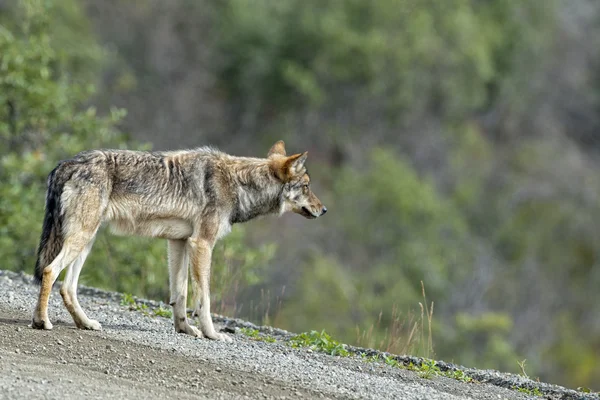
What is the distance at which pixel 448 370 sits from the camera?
11320 mm

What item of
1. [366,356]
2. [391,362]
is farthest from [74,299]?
[391,362]

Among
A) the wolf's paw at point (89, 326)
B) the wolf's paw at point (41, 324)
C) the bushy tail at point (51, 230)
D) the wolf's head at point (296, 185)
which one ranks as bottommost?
the wolf's paw at point (41, 324)

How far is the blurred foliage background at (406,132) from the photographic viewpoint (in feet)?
145

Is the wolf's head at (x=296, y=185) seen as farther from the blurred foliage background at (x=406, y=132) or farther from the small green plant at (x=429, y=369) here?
the blurred foliage background at (x=406, y=132)

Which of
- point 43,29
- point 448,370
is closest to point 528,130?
point 43,29

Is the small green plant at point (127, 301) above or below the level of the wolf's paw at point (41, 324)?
above

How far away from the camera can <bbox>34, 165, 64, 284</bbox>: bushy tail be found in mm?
10484

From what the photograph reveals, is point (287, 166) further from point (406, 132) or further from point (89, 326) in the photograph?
point (406, 132)

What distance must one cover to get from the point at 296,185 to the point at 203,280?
6.09ft

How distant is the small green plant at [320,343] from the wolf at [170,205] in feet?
3.04

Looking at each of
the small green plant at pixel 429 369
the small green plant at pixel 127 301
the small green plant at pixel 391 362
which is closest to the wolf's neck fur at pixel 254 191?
the small green plant at pixel 127 301

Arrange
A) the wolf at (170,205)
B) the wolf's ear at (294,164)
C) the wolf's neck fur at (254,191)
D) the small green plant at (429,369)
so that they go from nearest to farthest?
the wolf at (170,205), the small green plant at (429,369), the wolf's neck fur at (254,191), the wolf's ear at (294,164)

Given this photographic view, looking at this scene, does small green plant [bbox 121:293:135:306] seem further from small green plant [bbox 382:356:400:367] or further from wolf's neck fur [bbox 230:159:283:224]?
small green plant [bbox 382:356:400:367]

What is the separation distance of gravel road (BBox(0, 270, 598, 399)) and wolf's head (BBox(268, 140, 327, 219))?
1.76 metres
